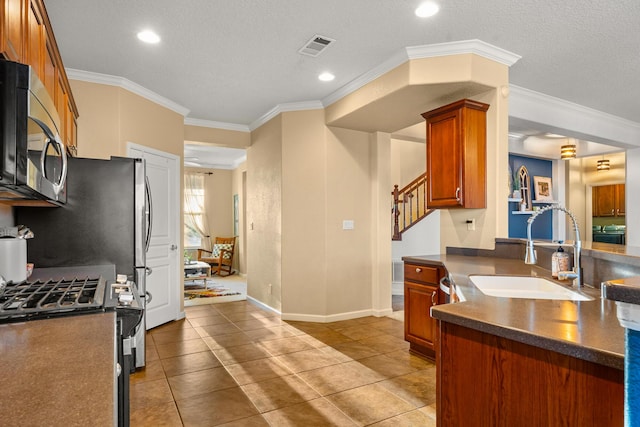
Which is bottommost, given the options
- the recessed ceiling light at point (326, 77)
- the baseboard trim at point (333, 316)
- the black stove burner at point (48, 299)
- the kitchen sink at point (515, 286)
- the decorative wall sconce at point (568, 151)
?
the baseboard trim at point (333, 316)

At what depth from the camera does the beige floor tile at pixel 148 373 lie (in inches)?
112

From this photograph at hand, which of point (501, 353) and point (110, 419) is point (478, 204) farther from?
point (110, 419)

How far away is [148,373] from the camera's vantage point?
2.96 m

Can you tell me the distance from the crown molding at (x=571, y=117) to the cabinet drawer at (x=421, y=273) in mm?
2027

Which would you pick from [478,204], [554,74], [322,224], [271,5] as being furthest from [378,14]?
[322,224]

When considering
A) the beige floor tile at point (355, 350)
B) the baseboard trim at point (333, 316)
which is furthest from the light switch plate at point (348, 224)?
the beige floor tile at point (355, 350)

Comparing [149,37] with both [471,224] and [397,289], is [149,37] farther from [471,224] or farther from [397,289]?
[397,289]

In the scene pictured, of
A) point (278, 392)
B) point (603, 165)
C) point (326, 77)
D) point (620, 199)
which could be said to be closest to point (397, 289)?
point (326, 77)

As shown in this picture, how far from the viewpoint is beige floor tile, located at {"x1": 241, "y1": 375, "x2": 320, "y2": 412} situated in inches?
97.7

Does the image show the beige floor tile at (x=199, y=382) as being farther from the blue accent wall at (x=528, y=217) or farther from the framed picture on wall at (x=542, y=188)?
the framed picture on wall at (x=542, y=188)

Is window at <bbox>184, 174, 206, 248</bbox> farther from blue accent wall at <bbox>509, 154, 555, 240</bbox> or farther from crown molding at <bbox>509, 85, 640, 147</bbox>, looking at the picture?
crown molding at <bbox>509, 85, 640, 147</bbox>

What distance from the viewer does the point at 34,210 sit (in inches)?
101

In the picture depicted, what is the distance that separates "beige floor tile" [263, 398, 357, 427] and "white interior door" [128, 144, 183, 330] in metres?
2.36

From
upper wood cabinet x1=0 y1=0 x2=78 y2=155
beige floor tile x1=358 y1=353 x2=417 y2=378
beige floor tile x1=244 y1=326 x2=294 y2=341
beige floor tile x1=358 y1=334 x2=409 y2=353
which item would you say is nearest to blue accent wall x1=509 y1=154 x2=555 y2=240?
beige floor tile x1=358 y1=334 x2=409 y2=353
